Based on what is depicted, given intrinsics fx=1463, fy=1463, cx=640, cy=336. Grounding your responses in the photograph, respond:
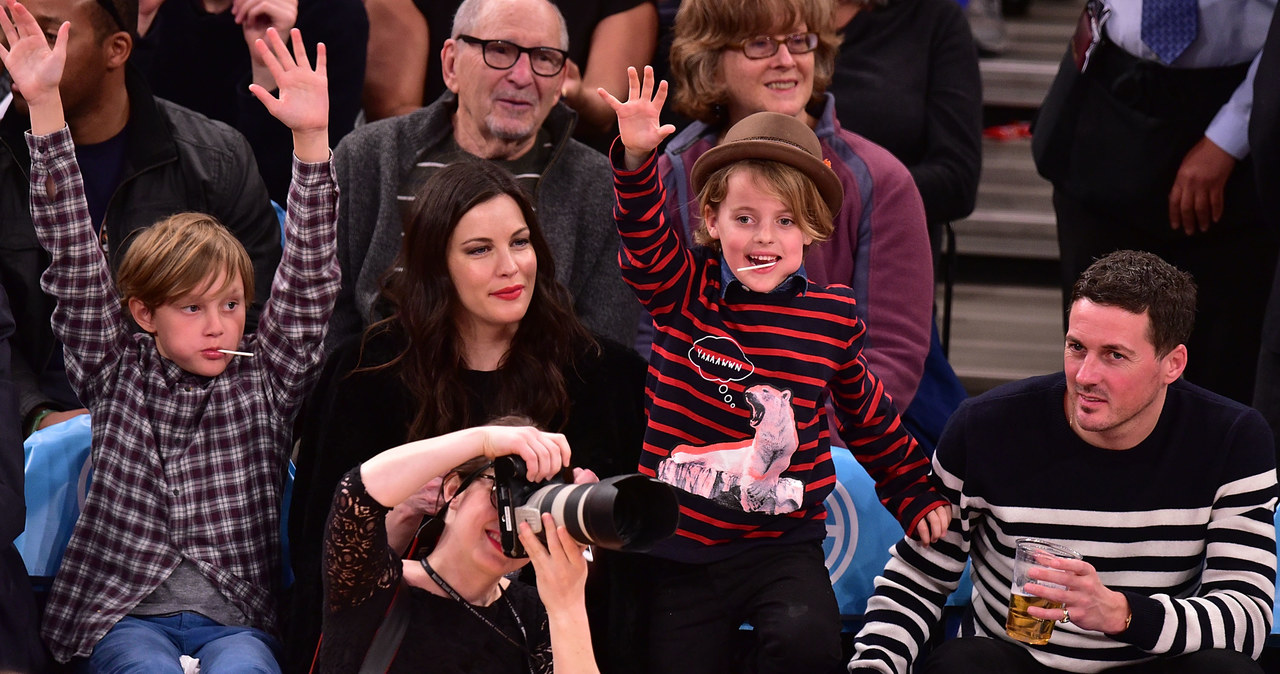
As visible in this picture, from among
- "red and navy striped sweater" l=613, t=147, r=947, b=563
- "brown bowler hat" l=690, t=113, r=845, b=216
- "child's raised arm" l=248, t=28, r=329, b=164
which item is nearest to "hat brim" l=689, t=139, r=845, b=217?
"brown bowler hat" l=690, t=113, r=845, b=216

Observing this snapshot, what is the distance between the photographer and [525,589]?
93.9 inches

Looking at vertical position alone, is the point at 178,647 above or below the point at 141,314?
below

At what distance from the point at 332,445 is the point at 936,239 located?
71.5 inches

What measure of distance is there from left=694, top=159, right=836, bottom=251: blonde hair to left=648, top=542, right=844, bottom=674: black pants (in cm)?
56

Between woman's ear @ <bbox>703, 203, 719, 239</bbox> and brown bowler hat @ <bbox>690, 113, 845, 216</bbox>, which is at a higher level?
brown bowler hat @ <bbox>690, 113, 845, 216</bbox>

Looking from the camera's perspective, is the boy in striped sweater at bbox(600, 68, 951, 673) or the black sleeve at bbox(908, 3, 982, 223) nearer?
the boy in striped sweater at bbox(600, 68, 951, 673)

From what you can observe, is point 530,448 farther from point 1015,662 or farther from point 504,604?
point 1015,662

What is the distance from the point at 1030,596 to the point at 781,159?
0.84 meters

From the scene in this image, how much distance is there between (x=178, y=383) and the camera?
2662 millimetres

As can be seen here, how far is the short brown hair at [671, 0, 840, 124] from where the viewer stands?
309 centimetres

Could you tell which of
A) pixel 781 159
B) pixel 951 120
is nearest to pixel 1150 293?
pixel 781 159

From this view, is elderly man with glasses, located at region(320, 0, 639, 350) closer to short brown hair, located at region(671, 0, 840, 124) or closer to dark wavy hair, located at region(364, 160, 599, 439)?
short brown hair, located at region(671, 0, 840, 124)

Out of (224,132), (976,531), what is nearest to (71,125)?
(224,132)

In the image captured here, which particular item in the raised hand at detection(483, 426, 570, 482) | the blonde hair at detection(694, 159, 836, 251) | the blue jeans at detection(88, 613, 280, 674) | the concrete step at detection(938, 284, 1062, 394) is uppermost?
the blonde hair at detection(694, 159, 836, 251)
